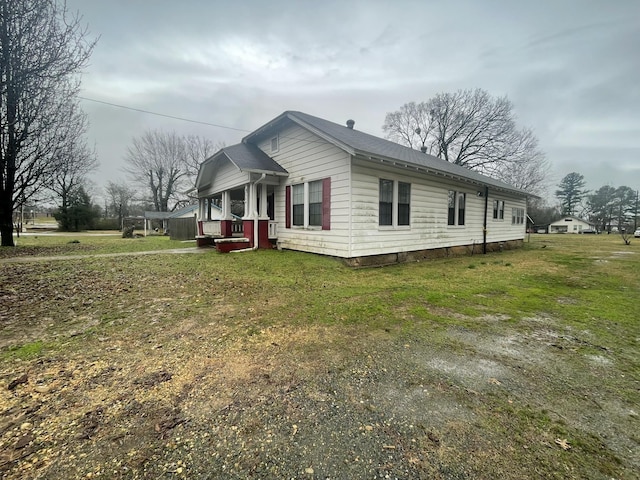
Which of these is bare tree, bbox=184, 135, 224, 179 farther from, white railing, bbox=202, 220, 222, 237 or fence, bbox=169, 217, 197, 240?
white railing, bbox=202, 220, 222, 237

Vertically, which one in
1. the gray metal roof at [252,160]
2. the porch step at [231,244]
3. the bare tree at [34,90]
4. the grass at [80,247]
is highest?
the bare tree at [34,90]

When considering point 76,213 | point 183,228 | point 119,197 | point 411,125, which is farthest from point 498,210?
point 119,197

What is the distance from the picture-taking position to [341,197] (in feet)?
26.9

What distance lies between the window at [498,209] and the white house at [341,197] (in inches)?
44.0

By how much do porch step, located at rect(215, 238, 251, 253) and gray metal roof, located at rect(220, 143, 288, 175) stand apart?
267cm

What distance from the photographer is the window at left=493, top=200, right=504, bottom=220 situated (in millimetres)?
14704

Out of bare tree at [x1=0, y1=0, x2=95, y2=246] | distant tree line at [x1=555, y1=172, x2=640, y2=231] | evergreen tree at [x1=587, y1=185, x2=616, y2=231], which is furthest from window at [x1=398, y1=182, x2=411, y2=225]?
evergreen tree at [x1=587, y1=185, x2=616, y2=231]

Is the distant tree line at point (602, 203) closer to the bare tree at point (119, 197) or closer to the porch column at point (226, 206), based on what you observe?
the porch column at point (226, 206)

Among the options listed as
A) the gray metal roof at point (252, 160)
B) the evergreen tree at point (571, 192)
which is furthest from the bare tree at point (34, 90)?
the evergreen tree at point (571, 192)

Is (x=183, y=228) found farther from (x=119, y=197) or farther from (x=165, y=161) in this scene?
(x=119, y=197)

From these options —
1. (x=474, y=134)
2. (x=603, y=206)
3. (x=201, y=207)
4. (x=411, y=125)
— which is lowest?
(x=201, y=207)

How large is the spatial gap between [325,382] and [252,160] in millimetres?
9429

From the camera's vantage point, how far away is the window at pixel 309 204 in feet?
28.6

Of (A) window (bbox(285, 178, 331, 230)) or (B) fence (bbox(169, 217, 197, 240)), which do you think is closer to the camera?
(A) window (bbox(285, 178, 331, 230))
